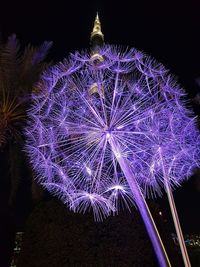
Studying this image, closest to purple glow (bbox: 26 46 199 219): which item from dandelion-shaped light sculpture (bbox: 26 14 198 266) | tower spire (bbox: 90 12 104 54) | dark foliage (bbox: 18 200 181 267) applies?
dandelion-shaped light sculpture (bbox: 26 14 198 266)

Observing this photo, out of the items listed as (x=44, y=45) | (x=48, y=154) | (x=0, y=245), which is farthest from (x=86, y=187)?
(x=44, y=45)

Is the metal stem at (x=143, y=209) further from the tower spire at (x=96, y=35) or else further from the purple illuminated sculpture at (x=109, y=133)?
the tower spire at (x=96, y=35)

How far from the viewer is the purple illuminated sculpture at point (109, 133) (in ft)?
37.5

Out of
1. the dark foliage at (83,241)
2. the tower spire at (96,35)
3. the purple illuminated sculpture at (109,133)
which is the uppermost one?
the tower spire at (96,35)

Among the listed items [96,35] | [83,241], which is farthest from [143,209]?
[96,35]

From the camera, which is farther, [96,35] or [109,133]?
→ [96,35]

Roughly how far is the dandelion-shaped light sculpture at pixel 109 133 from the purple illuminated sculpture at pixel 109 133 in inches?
1.3

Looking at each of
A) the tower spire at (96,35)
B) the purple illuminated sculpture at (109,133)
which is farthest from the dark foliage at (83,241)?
the tower spire at (96,35)

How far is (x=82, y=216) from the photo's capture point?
11508mm

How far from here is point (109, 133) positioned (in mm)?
11320

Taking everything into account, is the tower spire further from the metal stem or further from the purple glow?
the metal stem

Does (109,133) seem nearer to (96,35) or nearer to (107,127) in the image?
(107,127)

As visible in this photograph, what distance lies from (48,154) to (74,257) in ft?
11.2

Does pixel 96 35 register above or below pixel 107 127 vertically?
above
